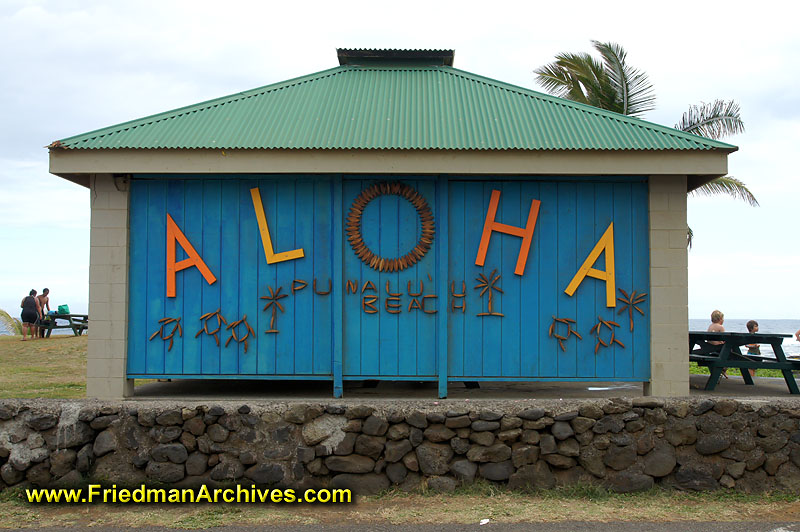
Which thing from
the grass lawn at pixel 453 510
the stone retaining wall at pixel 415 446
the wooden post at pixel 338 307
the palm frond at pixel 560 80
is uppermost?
the palm frond at pixel 560 80

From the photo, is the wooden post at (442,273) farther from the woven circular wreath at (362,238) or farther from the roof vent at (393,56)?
the roof vent at (393,56)

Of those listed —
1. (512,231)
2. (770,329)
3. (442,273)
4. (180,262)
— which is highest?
(512,231)

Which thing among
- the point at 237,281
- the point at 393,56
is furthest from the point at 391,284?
the point at 393,56

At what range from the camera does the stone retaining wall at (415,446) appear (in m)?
7.02

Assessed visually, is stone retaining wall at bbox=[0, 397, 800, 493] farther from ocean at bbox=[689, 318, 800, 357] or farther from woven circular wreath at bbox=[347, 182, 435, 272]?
ocean at bbox=[689, 318, 800, 357]

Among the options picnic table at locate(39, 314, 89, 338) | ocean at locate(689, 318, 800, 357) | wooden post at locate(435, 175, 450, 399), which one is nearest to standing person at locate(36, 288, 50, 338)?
picnic table at locate(39, 314, 89, 338)

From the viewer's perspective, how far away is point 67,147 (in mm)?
7566

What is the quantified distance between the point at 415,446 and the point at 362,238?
2294mm

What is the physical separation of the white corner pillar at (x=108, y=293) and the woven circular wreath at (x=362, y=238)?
8.25ft

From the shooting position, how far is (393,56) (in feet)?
33.1

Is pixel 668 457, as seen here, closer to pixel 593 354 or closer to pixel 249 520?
pixel 593 354

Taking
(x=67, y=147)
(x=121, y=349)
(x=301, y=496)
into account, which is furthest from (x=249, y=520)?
(x=67, y=147)

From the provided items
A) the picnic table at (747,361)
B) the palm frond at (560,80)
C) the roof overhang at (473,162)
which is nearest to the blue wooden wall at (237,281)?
the roof overhang at (473,162)

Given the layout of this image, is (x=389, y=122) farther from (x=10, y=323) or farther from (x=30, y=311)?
(x=10, y=323)
